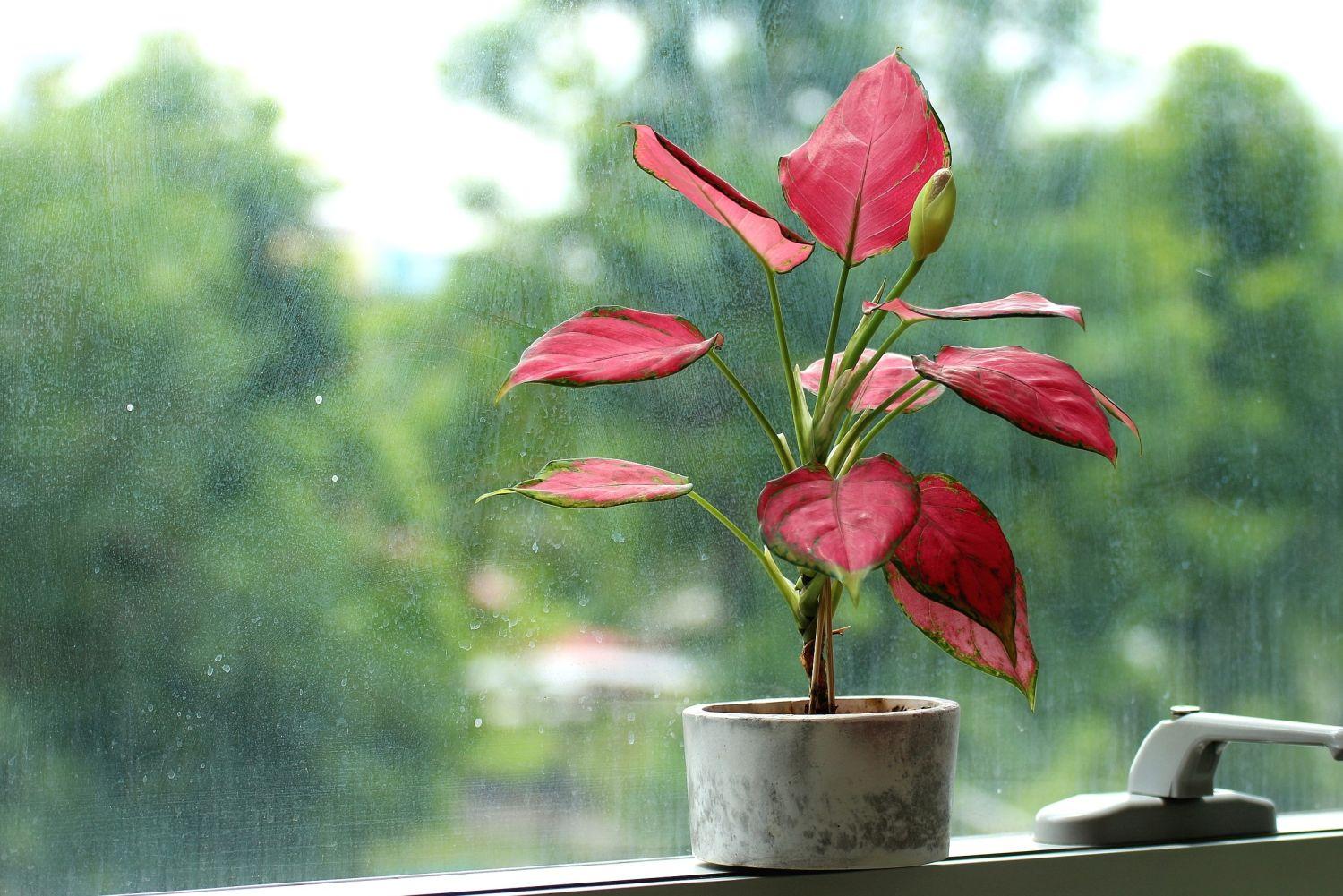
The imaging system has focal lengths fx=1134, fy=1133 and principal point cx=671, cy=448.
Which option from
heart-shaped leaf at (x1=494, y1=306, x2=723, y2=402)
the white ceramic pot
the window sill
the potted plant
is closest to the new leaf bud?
the potted plant

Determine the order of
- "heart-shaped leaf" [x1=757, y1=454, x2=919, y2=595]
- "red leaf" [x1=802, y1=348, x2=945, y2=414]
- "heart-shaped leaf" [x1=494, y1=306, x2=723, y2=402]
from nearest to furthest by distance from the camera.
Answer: "heart-shaped leaf" [x1=757, y1=454, x2=919, y2=595] < "heart-shaped leaf" [x1=494, y1=306, x2=723, y2=402] < "red leaf" [x1=802, y1=348, x2=945, y2=414]

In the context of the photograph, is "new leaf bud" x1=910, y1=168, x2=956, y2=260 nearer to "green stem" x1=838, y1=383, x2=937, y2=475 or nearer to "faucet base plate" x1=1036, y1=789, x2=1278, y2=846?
"green stem" x1=838, y1=383, x2=937, y2=475

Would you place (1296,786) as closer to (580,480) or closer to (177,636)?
(580,480)

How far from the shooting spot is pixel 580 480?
70 centimetres

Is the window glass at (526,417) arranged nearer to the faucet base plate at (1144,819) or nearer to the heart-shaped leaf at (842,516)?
the faucet base plate at (1144,819)

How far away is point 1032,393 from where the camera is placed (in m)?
0.64

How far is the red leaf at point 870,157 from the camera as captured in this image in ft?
2.33

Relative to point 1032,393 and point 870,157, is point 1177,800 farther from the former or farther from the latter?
point 870,157

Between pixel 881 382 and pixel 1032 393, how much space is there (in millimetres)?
156

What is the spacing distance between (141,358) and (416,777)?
0.36m

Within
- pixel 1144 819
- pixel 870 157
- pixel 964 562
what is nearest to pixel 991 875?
pixel 1144 819

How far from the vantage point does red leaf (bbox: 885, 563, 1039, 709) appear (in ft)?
2.21

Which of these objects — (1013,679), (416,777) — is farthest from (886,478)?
(416,777)

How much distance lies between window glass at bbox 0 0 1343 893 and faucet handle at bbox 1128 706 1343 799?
3.2 inches
